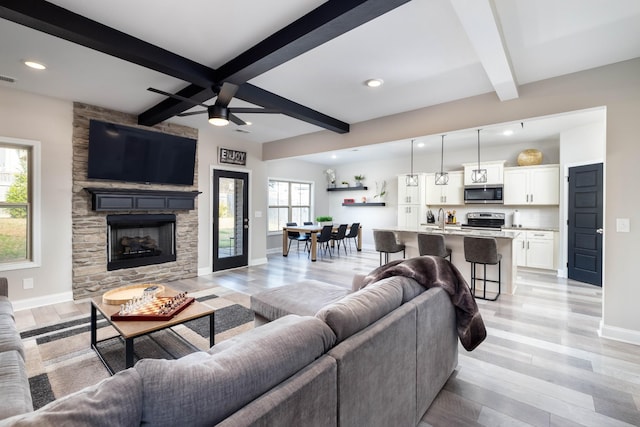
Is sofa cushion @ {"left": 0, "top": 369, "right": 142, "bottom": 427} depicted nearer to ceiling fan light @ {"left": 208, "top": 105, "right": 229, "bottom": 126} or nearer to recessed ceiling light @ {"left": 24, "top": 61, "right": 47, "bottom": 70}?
ceiling fan light @ {"left": 208, "top": 105, "right": 229, "bottom": 126}

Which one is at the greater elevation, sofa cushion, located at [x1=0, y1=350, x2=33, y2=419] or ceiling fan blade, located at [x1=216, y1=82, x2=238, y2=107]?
ceiling fan blade, located at [x1=216, y1=82, x2=238, y2=107]

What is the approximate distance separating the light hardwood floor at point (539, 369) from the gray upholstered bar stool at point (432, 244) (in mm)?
891

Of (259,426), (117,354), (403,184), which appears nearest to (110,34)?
(117,354)

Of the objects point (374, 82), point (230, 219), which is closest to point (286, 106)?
point (374, 82)

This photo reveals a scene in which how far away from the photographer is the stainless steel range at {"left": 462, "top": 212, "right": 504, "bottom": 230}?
21.9ft

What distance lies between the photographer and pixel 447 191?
727cm

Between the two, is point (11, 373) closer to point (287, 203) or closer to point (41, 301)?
point (41, 301)

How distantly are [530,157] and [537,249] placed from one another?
6.10 ft

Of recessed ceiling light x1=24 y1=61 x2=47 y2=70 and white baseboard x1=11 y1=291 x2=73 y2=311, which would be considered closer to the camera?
recessed ceiling light x1=24 y1=61 x2=47 y2=70

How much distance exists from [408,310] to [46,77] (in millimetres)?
4333

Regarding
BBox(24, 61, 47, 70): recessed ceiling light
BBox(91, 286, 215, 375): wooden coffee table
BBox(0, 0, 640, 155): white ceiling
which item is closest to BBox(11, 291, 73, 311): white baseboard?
BBox(91, 286, 215, 375): wooden coffee table

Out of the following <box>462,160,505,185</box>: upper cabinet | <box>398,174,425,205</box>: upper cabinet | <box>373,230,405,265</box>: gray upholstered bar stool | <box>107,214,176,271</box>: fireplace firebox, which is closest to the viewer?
<box>107,214,176,271</box>: fireplace firebox

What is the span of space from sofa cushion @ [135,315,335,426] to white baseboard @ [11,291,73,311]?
14.1ft

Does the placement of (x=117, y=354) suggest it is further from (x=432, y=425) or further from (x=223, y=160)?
(x=223, y=160)
